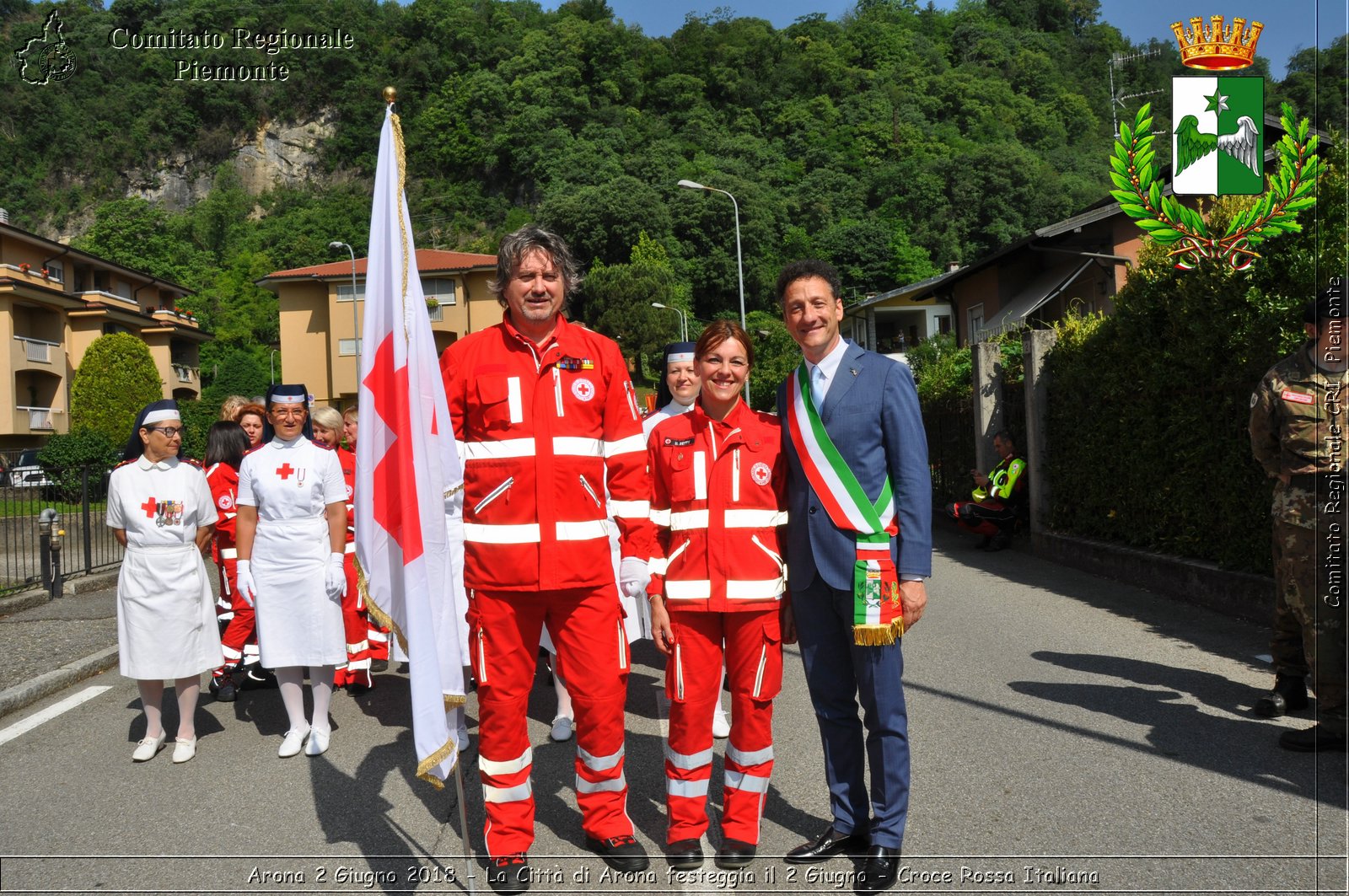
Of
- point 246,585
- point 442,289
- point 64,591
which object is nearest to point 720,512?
point 246,585

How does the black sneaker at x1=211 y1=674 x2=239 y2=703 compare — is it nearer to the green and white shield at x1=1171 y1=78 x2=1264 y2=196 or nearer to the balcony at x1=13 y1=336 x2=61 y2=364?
the green and white shield at x1=1171 y1=78 x2=1264 y2=196

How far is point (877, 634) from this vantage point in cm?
379

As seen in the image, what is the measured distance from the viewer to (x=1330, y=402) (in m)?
5.20

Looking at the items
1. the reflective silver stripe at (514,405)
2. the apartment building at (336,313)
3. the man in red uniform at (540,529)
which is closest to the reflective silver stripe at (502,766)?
the man in red uniform at (540,529)

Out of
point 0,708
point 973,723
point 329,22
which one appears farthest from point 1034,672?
point 329,22

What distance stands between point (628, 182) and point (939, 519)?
61.6 metres

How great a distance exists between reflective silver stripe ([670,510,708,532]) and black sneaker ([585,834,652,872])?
125cm

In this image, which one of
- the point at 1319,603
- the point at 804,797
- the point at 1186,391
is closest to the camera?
the point at 804,797

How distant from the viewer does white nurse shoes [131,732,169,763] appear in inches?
230

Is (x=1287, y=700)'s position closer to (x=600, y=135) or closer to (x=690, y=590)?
(x=690, y=590)

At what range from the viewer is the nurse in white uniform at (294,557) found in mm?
5996

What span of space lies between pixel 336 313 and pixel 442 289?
638 cm

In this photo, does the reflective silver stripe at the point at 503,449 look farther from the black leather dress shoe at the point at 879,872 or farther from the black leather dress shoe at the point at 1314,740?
the black leather dress shoe at the point at 1314,740

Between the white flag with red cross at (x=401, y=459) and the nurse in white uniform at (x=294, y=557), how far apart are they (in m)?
2.17
